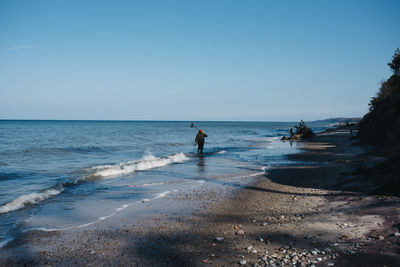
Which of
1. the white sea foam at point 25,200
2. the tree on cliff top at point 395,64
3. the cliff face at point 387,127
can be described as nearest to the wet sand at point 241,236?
the white sea foam at point 25,200

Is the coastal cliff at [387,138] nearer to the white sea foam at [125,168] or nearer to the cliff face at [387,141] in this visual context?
the cliff face at [387,141]

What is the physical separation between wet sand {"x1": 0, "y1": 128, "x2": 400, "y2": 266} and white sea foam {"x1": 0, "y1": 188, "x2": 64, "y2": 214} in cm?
283

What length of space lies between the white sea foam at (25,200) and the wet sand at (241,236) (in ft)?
9.27

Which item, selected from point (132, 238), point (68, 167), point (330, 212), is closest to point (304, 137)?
point (68, 167)

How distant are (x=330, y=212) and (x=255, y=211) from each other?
6.28 ft

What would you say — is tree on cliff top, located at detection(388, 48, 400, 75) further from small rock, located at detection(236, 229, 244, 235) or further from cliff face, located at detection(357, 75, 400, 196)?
small rock, located at detection(236, 229, 244, 235)

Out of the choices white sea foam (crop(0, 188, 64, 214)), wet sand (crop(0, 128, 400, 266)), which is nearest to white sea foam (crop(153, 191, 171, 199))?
wet sand (crop(0, 128, 400, 266))

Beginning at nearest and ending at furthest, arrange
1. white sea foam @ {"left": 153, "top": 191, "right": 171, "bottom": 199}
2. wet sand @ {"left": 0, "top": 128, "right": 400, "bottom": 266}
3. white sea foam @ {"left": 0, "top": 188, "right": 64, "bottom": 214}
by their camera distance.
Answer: wet sand @ {"left": 0, "top": 128, "right": 400, "bottom": 266}
white sea foam @ {"left": 0, "top": 188, "right": 64, "bottom": 214}
white sea foam @ {"left": 153, "top": 191, "right": 171, "bottom": 199}

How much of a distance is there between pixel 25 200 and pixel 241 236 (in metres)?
7.61

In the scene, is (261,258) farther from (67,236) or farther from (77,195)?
(77,195)

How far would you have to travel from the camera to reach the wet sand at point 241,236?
188 inches

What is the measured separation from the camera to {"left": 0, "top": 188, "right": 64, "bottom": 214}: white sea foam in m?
8.51

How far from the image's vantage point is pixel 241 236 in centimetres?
583

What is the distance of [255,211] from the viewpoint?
765 centimetres
